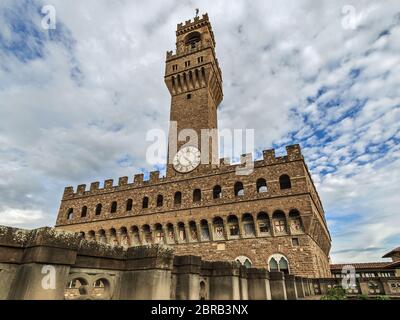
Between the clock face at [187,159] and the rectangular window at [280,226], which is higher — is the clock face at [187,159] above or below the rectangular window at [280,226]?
above

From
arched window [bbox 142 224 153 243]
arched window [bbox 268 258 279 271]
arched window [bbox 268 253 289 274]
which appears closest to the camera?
arched window [bbox 268 253 289 274]

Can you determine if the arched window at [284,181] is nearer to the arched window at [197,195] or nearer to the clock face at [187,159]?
the arched window at [197,195]

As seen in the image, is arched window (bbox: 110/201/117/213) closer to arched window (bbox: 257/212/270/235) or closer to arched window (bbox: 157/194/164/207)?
arched window (bbox: 157/194/164/207)

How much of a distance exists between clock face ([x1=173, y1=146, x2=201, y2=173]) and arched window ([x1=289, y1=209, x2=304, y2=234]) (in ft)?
30.7

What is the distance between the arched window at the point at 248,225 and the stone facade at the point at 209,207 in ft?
0.25

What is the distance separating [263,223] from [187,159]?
9.27 meters

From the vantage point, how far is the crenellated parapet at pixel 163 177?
20328 millimetres

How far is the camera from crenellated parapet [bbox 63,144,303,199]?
800 inches

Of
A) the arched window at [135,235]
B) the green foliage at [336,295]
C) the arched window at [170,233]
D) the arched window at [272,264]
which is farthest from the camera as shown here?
the arched window at [135,235]

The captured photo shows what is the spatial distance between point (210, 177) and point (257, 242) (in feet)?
21.4

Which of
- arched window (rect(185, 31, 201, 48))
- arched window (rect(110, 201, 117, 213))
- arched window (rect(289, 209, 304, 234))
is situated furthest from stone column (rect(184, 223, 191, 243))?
arched window (rect(185, 31, 201, 48))

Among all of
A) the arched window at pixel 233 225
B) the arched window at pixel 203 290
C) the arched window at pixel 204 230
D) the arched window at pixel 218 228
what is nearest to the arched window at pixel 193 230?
the arched window at pixel 204 230

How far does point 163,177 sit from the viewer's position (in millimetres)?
24500

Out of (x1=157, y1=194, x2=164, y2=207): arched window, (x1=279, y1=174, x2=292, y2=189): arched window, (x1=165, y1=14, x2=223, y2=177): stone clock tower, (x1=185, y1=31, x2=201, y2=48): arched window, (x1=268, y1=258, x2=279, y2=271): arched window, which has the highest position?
(x1=185, y1=31, x2=201, y2=48): arched window
